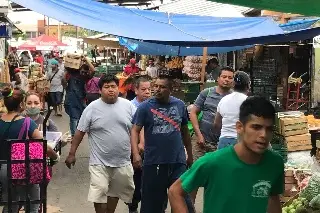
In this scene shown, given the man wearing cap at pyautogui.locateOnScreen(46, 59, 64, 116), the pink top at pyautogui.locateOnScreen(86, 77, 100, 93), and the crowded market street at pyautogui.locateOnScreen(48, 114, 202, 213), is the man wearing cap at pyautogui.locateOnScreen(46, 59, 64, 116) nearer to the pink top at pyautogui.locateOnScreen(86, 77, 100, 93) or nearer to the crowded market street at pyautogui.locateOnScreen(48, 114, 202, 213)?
the pink top at pyautogui.locateOnScreen(86, 77, 100, 93)

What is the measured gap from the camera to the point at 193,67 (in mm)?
18219

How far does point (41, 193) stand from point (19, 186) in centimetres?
22

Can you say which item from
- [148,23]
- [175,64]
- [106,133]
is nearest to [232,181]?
[106,133]

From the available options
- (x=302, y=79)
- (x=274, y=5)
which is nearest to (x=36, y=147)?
(x=274, y=5)

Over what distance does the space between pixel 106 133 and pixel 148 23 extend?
1.46 m

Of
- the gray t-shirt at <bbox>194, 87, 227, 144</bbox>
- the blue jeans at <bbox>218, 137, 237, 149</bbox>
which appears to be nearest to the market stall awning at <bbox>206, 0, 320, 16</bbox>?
the blue jeans at <bbox>218, 137, 237, 149</bbox>

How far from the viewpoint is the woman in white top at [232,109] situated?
6.96m

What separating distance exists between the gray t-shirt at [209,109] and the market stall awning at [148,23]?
715 mm

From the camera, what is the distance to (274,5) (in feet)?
17.4

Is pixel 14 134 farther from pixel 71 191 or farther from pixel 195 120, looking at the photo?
pixel 71 191

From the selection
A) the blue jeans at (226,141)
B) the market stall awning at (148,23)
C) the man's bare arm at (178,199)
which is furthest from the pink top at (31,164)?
the man's bare arm at (178,199)

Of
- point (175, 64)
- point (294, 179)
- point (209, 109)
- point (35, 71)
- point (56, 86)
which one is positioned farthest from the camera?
point (35, 71)

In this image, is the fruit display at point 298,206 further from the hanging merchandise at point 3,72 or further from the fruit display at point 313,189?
the hanging merchandise at point 3,72

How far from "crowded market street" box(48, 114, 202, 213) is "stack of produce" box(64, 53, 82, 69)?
5.96ft
